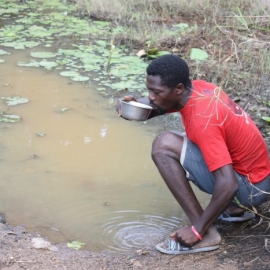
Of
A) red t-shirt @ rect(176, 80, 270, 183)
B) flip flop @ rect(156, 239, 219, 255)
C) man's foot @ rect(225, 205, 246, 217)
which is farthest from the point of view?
man's foot @ rect(225, 205, 246, 217)

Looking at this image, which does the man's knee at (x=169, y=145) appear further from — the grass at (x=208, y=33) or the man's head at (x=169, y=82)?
the grass at (x=208, y=33)

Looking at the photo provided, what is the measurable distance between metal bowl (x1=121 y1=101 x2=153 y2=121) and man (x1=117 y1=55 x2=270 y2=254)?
63mm

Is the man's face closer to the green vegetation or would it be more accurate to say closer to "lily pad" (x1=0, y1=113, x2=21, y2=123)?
the green vegetation

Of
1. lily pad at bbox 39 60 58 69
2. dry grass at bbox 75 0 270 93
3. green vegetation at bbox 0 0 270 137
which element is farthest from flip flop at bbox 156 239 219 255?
lily pad at bbox 39 60 58 69

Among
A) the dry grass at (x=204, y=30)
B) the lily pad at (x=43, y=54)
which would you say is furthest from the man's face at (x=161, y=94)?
the lily pad at (x=43, y=54)

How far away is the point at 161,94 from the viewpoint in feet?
8.41

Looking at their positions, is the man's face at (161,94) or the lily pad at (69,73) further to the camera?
the lily pad at (69,73)

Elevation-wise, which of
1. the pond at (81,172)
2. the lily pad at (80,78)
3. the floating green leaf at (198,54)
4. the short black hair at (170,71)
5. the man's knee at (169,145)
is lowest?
the pond at (81,172)

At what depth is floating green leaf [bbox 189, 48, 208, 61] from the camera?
530 centimetres

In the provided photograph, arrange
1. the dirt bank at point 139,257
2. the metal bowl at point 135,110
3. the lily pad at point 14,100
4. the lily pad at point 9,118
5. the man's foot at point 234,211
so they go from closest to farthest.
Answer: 1. the dirt bank at point 139,257
2. the metal bowl at point 135,110
3. the man's foot at point 234,211
4. the lily pad at point 9,118
5. the lily pad at point 14,100

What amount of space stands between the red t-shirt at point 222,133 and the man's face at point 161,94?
0.07m

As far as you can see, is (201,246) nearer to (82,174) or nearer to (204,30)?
(82,174)

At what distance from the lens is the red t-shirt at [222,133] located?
7.89ft

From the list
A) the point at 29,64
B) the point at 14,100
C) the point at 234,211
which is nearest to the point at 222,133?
the point at 234,211
